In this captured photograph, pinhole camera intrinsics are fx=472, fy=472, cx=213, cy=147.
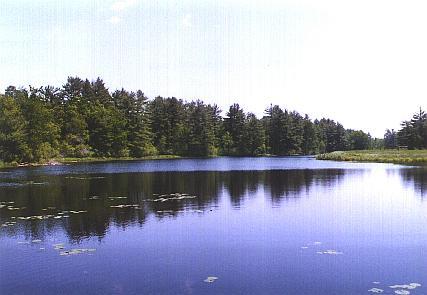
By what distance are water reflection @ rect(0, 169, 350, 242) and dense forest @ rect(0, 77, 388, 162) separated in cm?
4505

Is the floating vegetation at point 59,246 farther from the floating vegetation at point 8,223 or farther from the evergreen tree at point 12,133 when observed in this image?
the evergreen tree at point 12,133

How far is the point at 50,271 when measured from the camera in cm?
1406

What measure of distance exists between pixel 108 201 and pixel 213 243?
13914 mm

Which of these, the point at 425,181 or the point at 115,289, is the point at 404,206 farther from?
the point at 115,289

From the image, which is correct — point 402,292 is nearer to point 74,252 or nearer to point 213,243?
point 213,243

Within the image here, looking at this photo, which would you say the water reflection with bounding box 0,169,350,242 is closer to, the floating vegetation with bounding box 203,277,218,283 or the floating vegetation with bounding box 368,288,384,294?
the floating vegetation with bounding box 203,277,218,283

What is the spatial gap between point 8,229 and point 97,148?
303 feet

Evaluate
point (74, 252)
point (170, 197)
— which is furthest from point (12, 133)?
point (74, 252)

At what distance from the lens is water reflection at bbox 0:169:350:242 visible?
21.6m

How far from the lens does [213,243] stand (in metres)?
18.0

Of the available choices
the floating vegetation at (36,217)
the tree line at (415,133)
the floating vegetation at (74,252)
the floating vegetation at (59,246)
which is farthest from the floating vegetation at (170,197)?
the tree line at (415,133)

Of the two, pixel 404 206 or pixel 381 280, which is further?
pixel 404 206

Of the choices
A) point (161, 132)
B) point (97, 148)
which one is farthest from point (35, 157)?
point (161, 132)

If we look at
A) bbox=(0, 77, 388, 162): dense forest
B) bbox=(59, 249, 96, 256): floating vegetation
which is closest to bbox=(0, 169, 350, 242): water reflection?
bbox=(59, 249, 96, 256): floating vegetation
